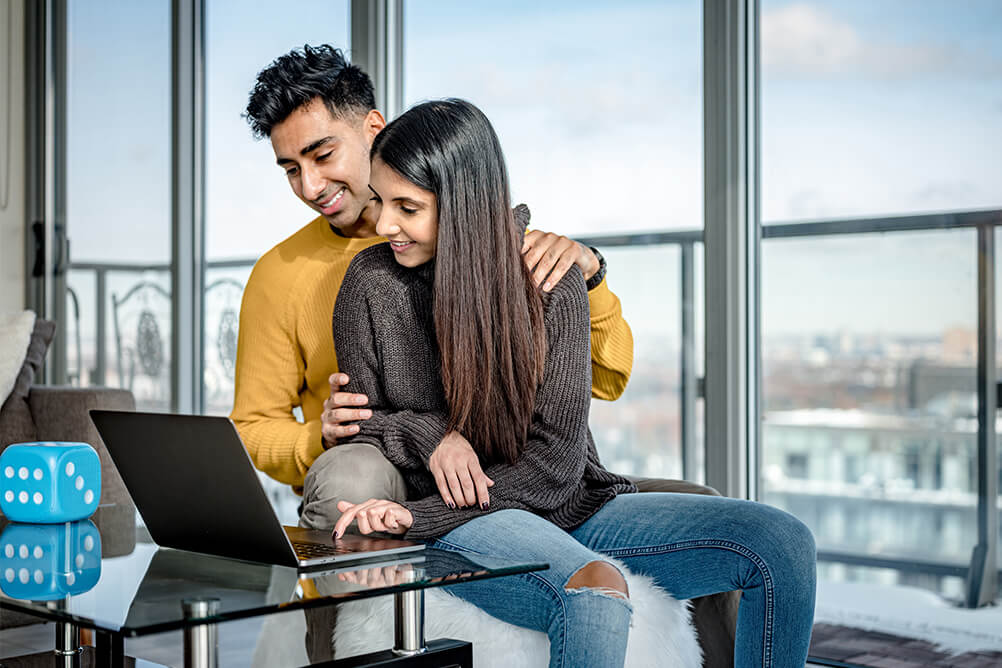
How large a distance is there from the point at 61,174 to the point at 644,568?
363 centimetres

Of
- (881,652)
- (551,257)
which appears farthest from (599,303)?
(881,652)

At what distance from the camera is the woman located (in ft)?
5.24

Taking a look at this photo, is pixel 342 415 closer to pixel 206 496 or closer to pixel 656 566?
pixel 206 496

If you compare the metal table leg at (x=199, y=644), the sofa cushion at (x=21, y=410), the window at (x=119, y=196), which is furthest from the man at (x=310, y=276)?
the window at (x=119, y=196)

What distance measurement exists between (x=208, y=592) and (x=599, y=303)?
3.22 feet

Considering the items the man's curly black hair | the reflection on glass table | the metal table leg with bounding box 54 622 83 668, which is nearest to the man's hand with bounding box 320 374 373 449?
the reflection on glass table

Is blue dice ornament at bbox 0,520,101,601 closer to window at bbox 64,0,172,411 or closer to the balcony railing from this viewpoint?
the balcony railing

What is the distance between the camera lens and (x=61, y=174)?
4547 mm

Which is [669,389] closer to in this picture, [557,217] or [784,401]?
[784,401]

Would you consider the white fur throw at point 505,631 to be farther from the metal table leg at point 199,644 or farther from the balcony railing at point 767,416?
the balcony railing at point 767,416

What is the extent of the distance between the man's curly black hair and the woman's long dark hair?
42 cm

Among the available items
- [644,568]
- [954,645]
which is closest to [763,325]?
[954,645]

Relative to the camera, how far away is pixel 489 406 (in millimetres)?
1715

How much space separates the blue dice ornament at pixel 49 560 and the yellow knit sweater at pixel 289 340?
1.73 ft
